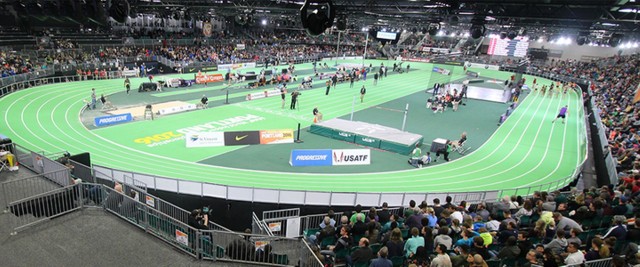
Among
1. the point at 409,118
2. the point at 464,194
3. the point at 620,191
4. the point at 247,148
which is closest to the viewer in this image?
the point at 620,191

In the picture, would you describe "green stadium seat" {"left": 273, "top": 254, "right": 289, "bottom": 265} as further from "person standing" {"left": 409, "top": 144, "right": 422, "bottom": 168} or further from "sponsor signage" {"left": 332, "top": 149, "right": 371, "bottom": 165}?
"person standing" {"left": 409, "top": 144, "right": 422, "bottom": 168}

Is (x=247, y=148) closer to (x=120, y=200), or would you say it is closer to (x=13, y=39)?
(x=120, y=200)

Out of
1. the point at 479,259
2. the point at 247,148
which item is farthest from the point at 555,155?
the point at 479,259

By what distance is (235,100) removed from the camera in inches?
1308

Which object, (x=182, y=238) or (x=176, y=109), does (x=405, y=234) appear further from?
(x=176, y=109)

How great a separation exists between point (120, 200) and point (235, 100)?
24.1m

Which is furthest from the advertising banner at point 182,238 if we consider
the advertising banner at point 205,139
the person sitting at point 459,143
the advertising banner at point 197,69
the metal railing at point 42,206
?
the advertising banner at point 197,69

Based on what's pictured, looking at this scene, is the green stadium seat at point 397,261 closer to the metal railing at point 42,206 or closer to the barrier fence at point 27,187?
the metal railing at point 42,206

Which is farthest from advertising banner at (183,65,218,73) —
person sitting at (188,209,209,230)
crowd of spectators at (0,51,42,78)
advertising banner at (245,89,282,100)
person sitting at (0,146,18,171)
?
person sitting at (188,209,209,230)

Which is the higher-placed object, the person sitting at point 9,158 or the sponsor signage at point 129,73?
the person sitting at point 9,158

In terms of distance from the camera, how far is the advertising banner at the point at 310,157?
19205 mm

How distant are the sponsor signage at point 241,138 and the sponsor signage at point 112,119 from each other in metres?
7.82

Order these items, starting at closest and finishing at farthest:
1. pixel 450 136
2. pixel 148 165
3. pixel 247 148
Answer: pixel 148 165 < pixel 247 148 < pixel 450 136

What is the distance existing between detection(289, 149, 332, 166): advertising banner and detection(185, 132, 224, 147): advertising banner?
4471 millimetres
